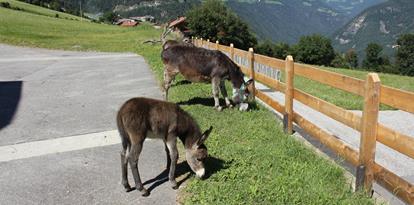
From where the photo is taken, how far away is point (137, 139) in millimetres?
5605

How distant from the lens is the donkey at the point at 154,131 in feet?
18.4

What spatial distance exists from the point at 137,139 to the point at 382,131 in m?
3.15

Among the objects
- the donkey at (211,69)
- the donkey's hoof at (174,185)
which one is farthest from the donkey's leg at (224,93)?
the donkey's hoof at (174,185)

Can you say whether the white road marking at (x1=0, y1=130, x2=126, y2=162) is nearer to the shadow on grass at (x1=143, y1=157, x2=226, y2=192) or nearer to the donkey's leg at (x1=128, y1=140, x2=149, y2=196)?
the shadow on grass at (x1=143, y1=157, x2=226, y2=192)

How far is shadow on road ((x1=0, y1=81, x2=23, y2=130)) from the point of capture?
410 inches

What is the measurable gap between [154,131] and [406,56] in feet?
355

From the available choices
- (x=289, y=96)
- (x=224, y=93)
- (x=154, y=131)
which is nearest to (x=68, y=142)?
(x=154, y=131)

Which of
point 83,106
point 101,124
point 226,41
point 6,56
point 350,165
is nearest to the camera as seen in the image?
point 350,165

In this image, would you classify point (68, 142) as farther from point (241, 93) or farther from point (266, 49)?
point (266, 49)

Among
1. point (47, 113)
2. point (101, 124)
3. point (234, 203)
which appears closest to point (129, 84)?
point (47, 113)

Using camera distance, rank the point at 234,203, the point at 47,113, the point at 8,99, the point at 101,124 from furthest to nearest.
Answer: the point at 8,99 → the point at 47,113 → the point at 101,124 → the point at 234,203

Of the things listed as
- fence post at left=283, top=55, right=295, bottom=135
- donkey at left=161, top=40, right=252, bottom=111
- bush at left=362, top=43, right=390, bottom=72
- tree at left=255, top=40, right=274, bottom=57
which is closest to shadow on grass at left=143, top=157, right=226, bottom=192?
fence post at left=283, top=55, right=295, bottom=135

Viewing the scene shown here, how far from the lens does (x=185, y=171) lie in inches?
263

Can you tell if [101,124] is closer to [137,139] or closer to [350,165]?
[137,139]
